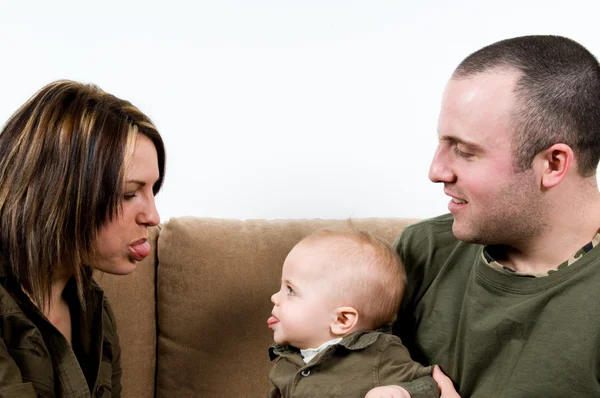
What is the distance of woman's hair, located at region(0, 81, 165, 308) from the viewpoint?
1578 millimetres

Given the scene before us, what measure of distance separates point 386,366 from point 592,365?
426 millimetres

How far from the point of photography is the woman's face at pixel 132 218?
1667 mm

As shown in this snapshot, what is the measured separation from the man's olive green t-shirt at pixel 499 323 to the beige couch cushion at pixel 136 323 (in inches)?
31.8

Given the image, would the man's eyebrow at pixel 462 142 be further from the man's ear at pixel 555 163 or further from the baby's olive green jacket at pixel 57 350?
the baby's olive green jacket at pixel 57 350

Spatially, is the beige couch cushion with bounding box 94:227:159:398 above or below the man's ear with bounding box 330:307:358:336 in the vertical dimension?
below

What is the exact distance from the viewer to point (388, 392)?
151 centimetres

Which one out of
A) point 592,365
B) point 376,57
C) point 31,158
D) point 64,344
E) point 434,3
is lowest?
point 64,344

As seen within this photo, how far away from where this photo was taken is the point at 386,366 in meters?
1.60

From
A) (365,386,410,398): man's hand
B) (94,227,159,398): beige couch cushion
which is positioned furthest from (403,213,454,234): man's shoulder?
(94,227,159,398): beige couch cushion

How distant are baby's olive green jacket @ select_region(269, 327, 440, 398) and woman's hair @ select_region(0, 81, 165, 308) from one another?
57cm

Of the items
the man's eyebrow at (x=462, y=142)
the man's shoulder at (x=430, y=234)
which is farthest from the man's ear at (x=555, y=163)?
the man's shoulder at (x=430, y=234)

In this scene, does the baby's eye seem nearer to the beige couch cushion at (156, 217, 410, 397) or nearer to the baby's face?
the baby's face

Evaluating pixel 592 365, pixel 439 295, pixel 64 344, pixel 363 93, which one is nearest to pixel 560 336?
pixel 592 365

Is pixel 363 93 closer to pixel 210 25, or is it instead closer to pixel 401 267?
pixel 210 25
